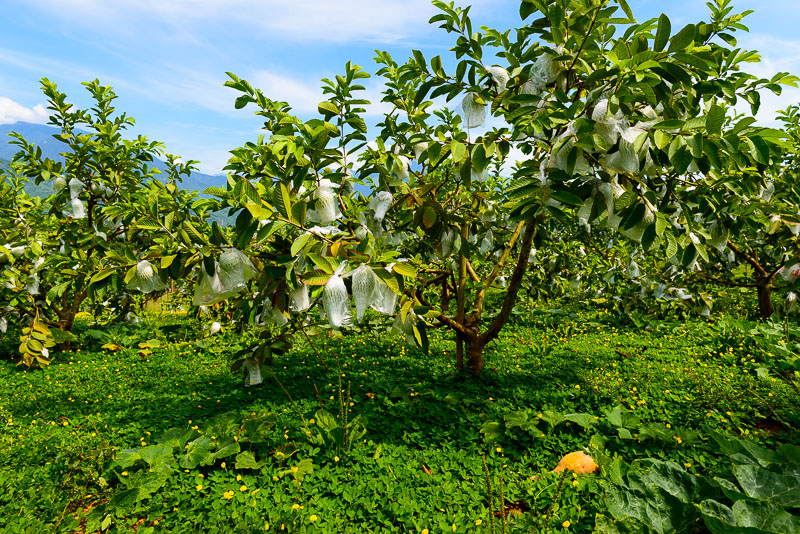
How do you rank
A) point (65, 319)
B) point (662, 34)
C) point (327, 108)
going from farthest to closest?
point (65, 319), point (327, 108), point (662, 34)

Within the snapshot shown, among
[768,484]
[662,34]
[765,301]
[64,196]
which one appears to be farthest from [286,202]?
[765,301]

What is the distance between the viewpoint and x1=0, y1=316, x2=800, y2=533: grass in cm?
181

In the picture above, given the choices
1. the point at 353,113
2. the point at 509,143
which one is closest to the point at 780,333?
the point at 509,143

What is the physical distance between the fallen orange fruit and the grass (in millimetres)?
69

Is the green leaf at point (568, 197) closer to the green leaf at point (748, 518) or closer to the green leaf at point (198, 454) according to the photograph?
the green leaf at point (748, 518)

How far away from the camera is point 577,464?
206 cm

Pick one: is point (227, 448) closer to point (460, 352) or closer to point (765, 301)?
point (460, 352)

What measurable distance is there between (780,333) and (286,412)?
4.09 meters

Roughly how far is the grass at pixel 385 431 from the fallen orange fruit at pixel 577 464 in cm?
7

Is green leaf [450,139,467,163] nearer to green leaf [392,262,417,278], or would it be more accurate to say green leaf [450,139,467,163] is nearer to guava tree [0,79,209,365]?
green leaf [392,262,417,278]

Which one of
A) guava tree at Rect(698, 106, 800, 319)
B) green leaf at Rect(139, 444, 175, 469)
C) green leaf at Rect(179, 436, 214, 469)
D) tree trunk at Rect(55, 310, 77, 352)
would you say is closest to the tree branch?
guava tree at Rect(698, 106, 800, 319)

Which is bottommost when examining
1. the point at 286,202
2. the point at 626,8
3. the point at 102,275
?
the point at 102,275

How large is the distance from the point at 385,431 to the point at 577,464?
1015mm

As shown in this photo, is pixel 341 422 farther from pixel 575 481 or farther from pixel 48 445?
pixel 48 445
